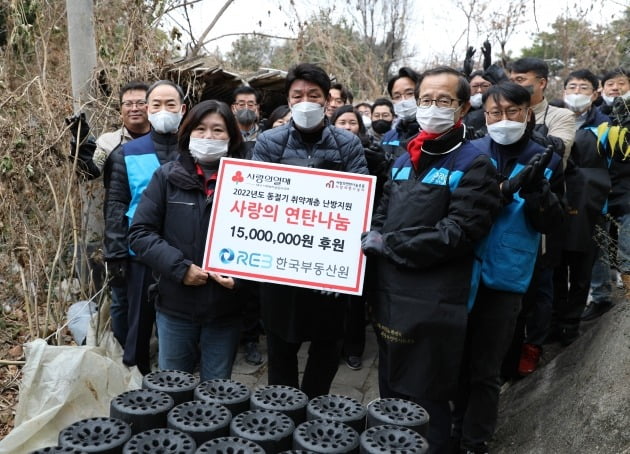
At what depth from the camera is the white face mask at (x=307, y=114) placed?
130 inches

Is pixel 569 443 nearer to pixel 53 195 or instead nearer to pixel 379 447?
pixel 379 447

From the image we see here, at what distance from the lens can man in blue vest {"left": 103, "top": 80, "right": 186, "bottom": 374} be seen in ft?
12.3

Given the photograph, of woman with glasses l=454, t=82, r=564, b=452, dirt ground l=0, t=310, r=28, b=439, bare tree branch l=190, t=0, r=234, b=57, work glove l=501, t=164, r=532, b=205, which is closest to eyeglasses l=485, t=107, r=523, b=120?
woman with glasses l=454, t=82, r=564, b=452

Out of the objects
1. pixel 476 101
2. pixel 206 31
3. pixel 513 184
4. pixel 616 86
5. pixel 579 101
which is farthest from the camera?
pixel 206 31

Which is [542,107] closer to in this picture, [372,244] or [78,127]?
[372,244]

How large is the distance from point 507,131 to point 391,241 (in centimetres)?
105

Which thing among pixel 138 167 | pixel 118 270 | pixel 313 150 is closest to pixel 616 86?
pixel 313 150

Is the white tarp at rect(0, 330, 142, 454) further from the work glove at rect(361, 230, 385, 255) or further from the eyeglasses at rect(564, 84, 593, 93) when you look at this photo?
the eyeglasses at rect(564, 84, 593, 93)

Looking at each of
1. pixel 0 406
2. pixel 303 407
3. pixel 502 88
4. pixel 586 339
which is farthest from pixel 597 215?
pixel 0 406

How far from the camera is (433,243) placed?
2.78m

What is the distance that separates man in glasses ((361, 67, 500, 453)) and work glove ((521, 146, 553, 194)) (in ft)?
0.74

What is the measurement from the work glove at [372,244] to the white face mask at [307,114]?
0.74 m

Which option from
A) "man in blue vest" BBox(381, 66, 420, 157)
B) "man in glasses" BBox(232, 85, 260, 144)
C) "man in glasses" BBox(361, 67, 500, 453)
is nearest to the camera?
"man in glasses" BBox(361, 67, 500, 453)

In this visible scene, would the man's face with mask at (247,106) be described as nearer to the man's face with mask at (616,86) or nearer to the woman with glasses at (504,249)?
the woman with glasses at (504,249)
